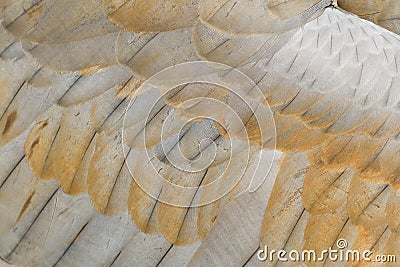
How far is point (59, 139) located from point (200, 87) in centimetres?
47

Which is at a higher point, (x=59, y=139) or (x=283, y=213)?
(x=59, y=139)

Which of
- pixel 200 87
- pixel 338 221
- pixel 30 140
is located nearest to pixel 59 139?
pixel 30 140

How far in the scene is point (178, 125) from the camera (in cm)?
248

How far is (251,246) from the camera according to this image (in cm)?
267

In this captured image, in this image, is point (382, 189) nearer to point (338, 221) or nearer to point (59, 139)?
point (338, 221)

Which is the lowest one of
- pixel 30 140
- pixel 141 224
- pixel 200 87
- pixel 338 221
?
pixel 338 221

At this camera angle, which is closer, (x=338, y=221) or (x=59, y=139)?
(x=59, y=139)

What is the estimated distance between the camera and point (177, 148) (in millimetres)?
2506

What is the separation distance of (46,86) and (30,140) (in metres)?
0.18

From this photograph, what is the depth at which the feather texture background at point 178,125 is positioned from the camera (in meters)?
2.41

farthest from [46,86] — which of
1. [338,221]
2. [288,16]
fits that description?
[338,221]

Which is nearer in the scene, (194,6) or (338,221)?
(194,6)

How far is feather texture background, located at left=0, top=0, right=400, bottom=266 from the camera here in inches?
95.0

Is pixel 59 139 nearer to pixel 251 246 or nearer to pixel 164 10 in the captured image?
pixel 164 10
